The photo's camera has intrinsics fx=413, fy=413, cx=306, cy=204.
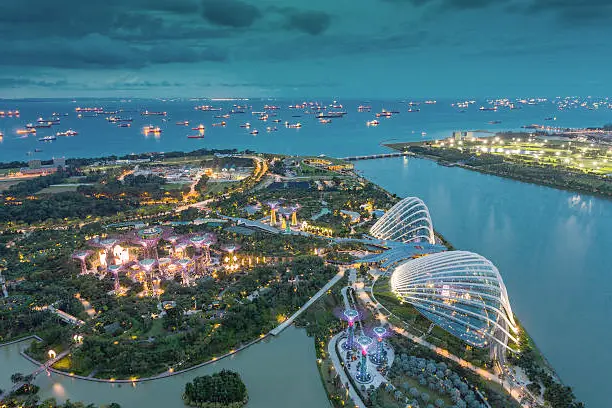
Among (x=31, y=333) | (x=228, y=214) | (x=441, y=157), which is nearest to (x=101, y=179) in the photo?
(x=228, y=214)

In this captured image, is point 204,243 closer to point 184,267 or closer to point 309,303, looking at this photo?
point 184,267

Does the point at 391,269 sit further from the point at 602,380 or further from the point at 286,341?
the point at 602,380

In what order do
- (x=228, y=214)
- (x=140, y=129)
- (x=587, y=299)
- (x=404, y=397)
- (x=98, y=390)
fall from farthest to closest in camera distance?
(x=140, y=129)
(x=228, y=214)
(x=587, y=299)
(x=98, y=390)
(x=404, y=397)

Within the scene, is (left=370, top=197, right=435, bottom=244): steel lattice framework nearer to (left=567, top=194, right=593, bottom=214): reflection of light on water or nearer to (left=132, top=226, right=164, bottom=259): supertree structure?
(left=132, top=226, right=164, bottom=259): supertree structure

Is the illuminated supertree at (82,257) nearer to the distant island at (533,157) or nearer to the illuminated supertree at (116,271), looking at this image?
the illuminated supertree at (116,271)

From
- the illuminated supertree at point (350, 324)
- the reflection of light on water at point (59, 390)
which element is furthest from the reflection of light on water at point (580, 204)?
the reflection of light on water at point (59, 390)

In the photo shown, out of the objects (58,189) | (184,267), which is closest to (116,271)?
(184,267)
